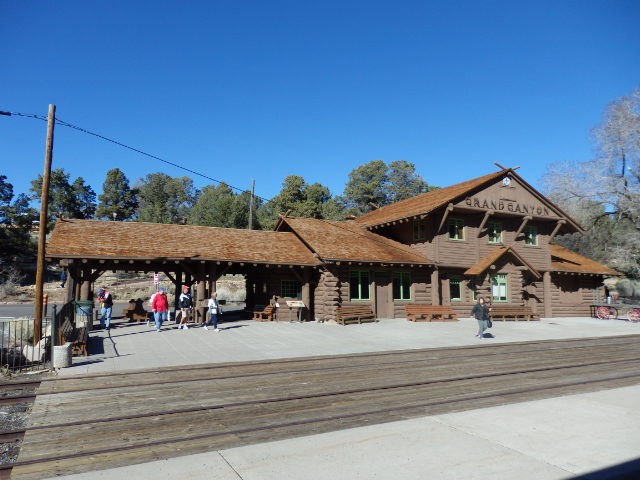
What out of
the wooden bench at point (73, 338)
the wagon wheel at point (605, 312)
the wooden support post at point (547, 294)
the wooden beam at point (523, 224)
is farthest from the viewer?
the wagon wheel at point (605, 312)

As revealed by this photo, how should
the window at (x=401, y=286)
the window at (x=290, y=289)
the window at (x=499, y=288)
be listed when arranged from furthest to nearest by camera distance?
the window at (x=499, y=288) < the window at (x=401, y=286) < the window at (x=290, y=289)

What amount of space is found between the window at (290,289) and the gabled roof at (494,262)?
30.6 feet

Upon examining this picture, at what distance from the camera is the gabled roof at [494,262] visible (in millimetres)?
24256

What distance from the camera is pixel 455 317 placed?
78.3 ft

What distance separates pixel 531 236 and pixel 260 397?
24.7 metres

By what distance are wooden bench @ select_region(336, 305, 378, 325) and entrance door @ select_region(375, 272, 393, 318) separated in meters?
1.30

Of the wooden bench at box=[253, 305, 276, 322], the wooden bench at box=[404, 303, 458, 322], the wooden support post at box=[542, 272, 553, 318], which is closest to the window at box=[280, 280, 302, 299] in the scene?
the wooden bench at box=[253, 305, 276, 322]

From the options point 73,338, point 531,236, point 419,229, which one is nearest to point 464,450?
point 73,338

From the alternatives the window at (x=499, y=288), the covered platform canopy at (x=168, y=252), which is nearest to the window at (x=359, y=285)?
the covered platform canopy at (x=168, y=252)

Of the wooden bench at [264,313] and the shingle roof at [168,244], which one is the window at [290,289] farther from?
the shingle roof at [168,244]

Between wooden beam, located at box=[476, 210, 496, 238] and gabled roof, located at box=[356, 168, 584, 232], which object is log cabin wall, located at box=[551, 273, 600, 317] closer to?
gabled roof, located at box=[356, 168, 584, 232]

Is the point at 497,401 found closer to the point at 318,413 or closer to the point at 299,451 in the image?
the point at 318,413

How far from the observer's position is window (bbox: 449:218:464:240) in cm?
2564

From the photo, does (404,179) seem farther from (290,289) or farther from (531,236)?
(290,289)
